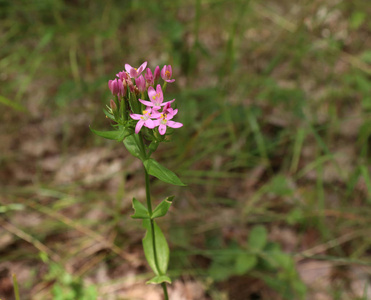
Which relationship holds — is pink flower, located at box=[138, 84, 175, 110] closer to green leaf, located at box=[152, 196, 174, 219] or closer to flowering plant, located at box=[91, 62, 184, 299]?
flowering plant, located at box=[91, 62, 184, 299]

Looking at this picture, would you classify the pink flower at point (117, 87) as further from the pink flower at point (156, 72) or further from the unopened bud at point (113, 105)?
the pink flower at point (156, 72)

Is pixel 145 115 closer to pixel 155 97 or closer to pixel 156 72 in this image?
pixel 155 97

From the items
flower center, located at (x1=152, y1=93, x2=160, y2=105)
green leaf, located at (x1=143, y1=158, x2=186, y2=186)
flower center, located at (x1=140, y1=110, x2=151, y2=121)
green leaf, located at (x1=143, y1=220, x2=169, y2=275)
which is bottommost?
green leaf, located at (x1=143, y1=220, x2=169, y2=275)

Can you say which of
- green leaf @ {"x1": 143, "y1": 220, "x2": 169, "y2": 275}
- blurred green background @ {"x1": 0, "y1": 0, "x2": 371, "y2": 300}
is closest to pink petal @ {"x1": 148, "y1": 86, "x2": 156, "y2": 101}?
green leaf @ {"x1": 143, "y1": 220, "x2": 169, "y2": 275}

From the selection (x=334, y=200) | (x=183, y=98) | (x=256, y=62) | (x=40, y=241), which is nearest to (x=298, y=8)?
(x=256, y=62)

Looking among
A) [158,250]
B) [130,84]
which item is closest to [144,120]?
[130,84]

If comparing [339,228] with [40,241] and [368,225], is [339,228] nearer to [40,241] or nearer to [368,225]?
[368,225]

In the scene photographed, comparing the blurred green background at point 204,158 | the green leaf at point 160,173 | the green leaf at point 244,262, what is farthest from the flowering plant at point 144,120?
the blurred green background at point 204,158
